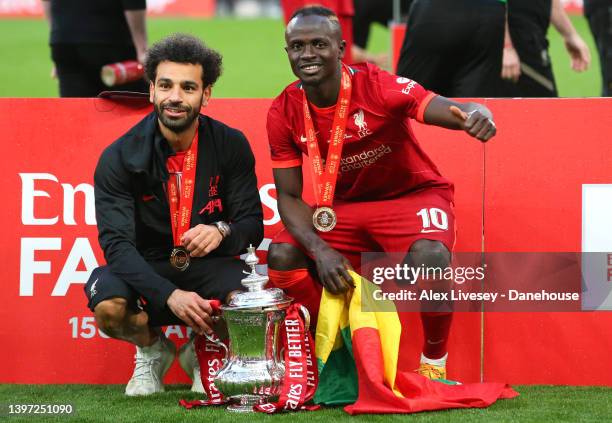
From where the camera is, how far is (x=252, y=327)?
16.4ft

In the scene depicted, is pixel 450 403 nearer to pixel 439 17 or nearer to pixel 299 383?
pixel 299 383

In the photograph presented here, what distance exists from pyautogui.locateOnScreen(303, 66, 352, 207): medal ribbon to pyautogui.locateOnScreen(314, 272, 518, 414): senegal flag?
43 centimetres

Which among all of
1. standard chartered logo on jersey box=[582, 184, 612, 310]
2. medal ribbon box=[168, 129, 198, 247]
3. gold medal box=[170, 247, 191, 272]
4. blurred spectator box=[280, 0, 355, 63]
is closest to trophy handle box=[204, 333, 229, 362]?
gold medal box=[170, 247, 191, 272]

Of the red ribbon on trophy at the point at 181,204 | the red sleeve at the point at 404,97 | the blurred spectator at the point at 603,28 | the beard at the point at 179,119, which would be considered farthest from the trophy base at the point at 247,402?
the blurred spectator at the point at 603,28

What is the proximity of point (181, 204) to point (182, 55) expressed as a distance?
69 centimetres

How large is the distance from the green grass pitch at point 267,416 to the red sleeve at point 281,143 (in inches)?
44.9

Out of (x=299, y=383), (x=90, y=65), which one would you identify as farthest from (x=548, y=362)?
(x=90, y=65)

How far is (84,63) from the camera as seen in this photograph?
7.45 m

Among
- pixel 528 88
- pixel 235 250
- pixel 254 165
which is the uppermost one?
pixel 528 88

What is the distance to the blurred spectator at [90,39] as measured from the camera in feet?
24.3

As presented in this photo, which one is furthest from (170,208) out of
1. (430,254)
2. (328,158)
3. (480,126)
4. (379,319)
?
(480,126)

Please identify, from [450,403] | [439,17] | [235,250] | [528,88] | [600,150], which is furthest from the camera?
[528,88]

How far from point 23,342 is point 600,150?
2.99 metres

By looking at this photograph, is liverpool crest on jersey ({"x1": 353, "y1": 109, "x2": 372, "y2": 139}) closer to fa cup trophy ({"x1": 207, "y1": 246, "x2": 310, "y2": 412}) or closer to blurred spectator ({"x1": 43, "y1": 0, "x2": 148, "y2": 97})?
fa cup trophy ({"x1": 207, "y1": 246, "x2": 310, "y2": 412})
